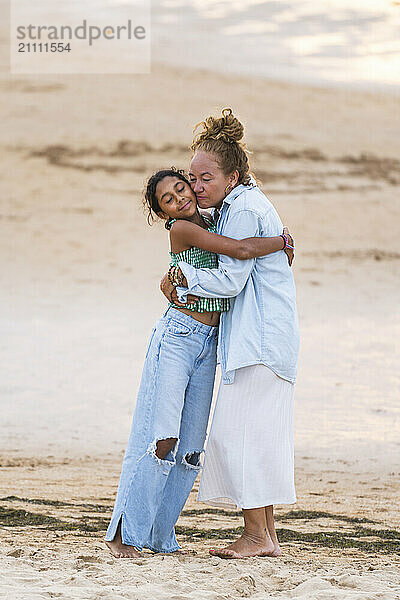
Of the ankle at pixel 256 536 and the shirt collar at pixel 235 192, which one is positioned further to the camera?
the ankle at pixel 256 536

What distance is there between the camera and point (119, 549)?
4613mm

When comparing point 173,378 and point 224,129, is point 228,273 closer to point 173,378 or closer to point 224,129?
point 173,378

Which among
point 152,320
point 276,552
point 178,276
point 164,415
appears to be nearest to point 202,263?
point 178,276

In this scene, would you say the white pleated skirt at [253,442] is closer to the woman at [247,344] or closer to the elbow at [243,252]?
the woman at [247,344]

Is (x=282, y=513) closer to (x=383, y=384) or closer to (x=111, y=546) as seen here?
(x=111, y=546)

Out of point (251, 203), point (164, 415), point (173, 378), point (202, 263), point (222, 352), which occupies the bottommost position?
point (164, 415)

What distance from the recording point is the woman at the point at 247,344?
176 inches

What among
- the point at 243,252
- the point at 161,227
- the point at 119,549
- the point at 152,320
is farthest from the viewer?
the point at 161,227

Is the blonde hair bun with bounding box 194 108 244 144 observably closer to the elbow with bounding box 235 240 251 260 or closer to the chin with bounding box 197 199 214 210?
the chin with bounding box 197 199 214 210

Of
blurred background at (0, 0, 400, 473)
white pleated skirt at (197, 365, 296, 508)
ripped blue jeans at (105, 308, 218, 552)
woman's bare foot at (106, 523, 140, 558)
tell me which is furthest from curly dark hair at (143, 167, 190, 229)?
woman's bare foot at (106, 523, 140, 558)

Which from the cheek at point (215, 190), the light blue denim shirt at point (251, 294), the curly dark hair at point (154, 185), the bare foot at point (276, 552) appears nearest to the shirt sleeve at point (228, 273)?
the light blue denim shirt at point (251, 294)

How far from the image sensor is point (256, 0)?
3438cm

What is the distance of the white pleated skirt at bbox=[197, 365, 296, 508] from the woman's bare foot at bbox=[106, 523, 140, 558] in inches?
18.7

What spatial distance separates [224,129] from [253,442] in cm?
149
